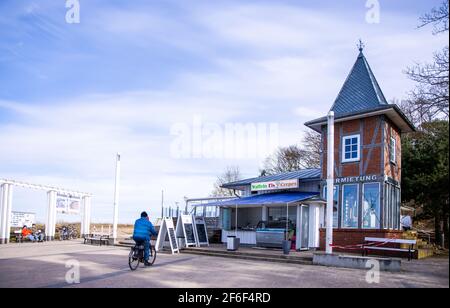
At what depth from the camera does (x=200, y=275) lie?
1091 cm

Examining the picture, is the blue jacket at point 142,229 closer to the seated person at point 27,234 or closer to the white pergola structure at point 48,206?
Result: the white pergola structure at point 48,206

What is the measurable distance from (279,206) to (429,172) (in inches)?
288

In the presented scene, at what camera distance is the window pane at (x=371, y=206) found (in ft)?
56.9

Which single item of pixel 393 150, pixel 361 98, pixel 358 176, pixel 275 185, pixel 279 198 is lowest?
pixel 279 198

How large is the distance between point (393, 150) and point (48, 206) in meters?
18.7

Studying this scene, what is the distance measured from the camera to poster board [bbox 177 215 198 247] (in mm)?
19031

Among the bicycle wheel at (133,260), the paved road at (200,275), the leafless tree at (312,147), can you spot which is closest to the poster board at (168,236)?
the paved road at (200,275)

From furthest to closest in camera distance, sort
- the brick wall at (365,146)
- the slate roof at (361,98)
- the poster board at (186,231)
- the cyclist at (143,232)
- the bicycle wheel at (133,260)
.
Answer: the poster board at (186,231) < the slate roof at (361,98) < the brick wall at (365,146) < the cyclist at (143,232) < the bicycle wheel at (133,260)

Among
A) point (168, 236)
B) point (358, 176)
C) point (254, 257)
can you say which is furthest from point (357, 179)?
point (168, 236)

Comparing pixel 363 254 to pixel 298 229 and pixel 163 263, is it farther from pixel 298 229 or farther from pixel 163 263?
pixel 163 263

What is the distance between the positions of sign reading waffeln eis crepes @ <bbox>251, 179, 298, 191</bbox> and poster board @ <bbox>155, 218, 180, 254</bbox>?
5.77m

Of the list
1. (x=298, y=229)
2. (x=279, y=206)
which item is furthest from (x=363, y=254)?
(x=279, y=206)

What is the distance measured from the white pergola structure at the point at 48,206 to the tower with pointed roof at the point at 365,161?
600 inches

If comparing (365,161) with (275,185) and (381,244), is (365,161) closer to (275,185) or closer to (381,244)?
(381,244)
